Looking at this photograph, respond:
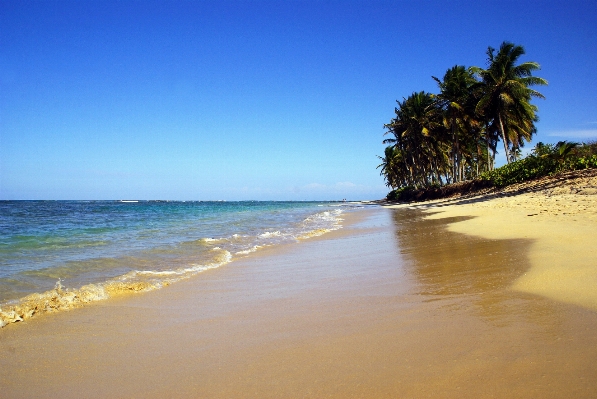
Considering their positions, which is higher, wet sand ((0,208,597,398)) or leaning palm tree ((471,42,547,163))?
leaning palm tree ((471,42,547,163))

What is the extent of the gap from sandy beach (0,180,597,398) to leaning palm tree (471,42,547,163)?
27813 millimetres

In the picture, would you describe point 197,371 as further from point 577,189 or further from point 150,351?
point 577,189

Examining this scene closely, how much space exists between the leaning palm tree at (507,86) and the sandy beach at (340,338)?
1095 inches

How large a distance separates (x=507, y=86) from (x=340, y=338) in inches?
1275

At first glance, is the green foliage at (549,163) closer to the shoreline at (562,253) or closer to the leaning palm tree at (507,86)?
the leaning palm tree at (507,86)

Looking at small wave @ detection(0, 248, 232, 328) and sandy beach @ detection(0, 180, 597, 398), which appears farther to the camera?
small wave @ detection(0, 248, 232, 328)

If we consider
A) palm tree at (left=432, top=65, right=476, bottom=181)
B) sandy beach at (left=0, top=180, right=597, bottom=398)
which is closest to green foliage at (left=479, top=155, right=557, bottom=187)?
palm tree at (left=432, top=65, right=476, bottom=181)

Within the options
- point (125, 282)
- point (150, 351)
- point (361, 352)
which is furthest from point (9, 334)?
point (361, 352)

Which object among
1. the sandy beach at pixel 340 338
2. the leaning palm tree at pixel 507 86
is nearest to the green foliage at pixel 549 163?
the leaning palm tree at pixel 507 86

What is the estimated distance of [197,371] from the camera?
246 cm

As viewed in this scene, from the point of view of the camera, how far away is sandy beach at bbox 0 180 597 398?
6.94 ft

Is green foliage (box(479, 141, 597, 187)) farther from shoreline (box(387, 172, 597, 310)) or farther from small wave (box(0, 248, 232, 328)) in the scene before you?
small wave (box(0, 248, 232, 328))

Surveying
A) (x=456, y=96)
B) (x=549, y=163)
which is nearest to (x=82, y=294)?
(x=549, y=163)

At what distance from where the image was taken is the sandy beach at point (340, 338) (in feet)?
6.94
